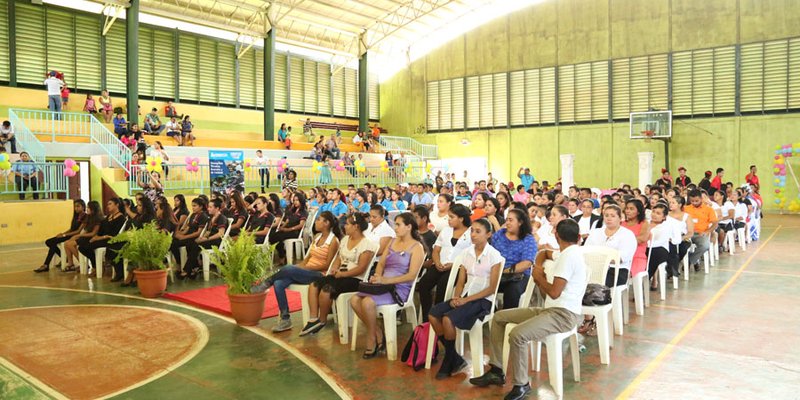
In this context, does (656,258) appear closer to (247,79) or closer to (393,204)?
(393,204)

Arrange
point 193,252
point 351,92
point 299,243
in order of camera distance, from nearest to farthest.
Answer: point 193,252 → point 299,243 → point 351,92

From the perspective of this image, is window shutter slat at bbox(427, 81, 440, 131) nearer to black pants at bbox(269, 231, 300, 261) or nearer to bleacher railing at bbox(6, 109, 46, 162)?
bleacher railing at bbox(6, 109, 46, 162)

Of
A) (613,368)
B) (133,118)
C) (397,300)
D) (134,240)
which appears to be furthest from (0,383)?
(133,118)

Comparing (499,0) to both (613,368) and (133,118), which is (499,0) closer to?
(133,118)

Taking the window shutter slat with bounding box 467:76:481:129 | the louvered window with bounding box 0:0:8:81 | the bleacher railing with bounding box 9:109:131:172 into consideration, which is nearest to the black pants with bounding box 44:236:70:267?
the bleacher railing with bounding box 9:109:131:172

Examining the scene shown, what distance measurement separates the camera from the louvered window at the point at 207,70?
20.6m

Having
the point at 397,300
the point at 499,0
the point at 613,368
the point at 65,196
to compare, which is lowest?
the point at 613,368

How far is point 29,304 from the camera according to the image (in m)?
6.57

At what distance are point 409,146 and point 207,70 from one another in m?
9.14

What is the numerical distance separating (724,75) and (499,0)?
867 centimetres

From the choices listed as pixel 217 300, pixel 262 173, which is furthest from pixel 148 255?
pixel 262 173

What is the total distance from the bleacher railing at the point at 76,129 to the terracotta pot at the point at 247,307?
33.2 ft

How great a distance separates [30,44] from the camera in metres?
16.4

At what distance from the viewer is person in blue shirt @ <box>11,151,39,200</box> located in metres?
12.2
